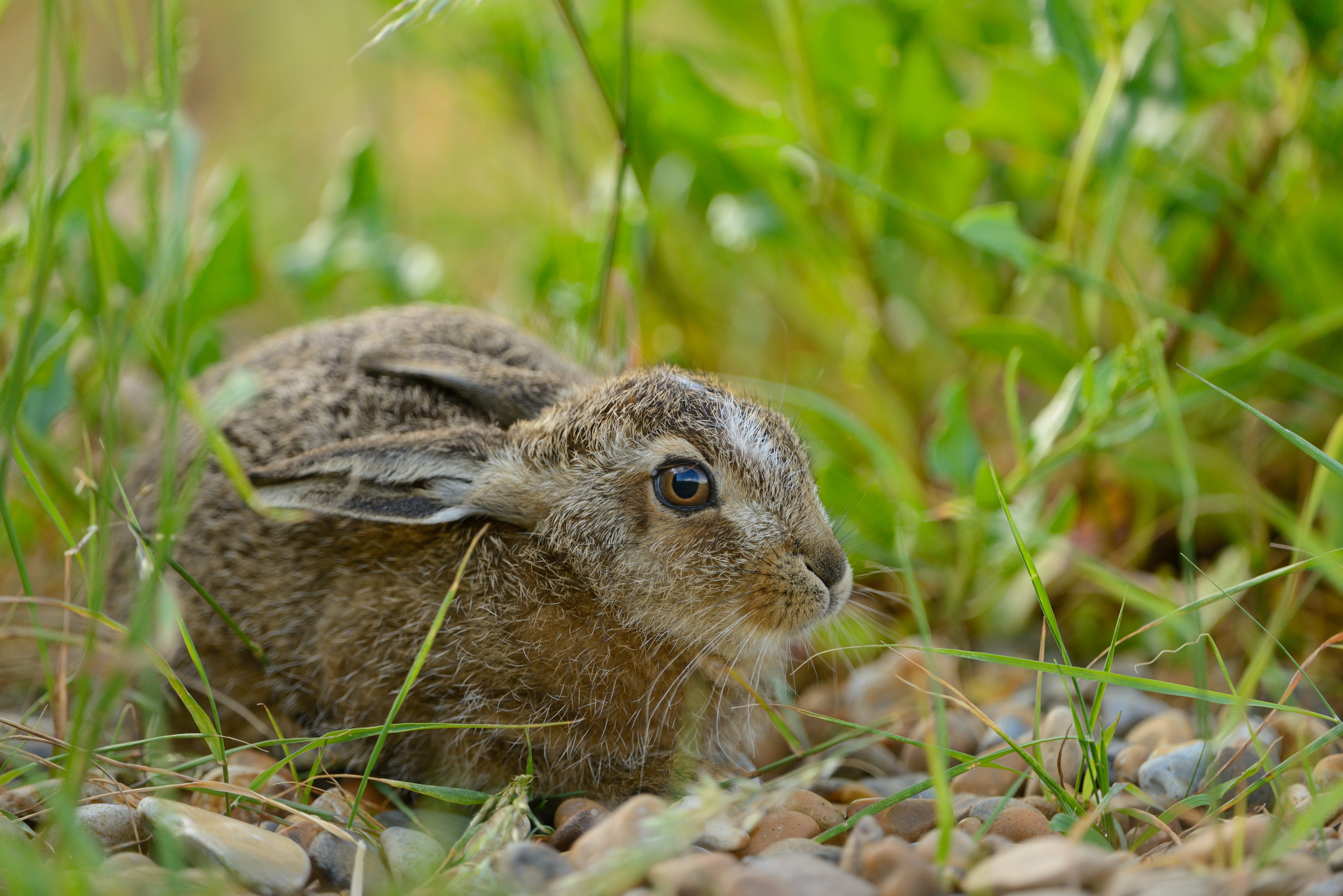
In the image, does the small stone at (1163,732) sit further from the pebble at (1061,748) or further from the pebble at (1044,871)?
the pebble at (1044,871)

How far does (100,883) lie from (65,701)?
103cm

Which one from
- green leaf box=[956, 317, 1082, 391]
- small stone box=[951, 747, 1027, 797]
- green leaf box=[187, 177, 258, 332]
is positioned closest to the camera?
small stone box=[951, 747, 1027, 797]

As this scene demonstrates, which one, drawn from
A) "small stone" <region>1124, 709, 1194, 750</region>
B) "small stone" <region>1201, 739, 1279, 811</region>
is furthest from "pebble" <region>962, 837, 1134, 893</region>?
"small stone" <region>1124, 709, 1194, 750</region>

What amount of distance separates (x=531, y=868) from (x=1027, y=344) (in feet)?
8.31

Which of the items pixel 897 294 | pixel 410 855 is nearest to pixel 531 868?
pixel 410 855

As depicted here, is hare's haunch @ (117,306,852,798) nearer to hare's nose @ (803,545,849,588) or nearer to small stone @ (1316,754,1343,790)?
hare's nose @ (803,545,849,588)

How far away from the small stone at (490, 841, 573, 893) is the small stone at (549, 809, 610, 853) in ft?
1.37

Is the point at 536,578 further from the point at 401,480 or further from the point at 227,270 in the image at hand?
the point at 227,270

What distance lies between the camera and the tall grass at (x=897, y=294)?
2.96 m

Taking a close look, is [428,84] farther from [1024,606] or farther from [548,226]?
[1024,606]

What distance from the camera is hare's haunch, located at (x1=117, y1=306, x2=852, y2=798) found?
9.96ft

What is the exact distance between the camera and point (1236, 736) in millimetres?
2982

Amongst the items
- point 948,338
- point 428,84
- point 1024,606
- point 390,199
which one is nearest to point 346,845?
point 1024,606

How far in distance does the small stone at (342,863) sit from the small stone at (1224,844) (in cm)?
159
